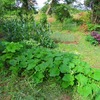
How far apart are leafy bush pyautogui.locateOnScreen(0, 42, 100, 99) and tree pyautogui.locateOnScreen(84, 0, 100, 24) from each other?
8.68 metres

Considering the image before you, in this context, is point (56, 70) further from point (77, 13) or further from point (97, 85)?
point (77, 13)

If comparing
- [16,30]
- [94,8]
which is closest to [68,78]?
[16,30]

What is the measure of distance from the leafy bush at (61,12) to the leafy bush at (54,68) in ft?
32.5

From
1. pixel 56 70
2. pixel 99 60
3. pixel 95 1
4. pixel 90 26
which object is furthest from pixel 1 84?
pixel 95 1

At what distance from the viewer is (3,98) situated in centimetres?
316

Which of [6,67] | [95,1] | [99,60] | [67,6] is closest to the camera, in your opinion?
[6,67]

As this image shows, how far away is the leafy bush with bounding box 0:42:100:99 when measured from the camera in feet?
10.4

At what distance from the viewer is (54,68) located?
3.38 metres

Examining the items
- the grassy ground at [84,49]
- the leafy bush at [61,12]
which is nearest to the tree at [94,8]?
the leafy bush at [61,12]

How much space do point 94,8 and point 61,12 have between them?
275 centimetres

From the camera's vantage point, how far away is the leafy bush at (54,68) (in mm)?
3170

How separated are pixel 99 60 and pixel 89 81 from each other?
Result: 2511 millimetres

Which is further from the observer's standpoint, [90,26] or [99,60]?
[90,26]

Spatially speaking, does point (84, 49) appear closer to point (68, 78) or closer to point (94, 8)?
point (68, 78)
